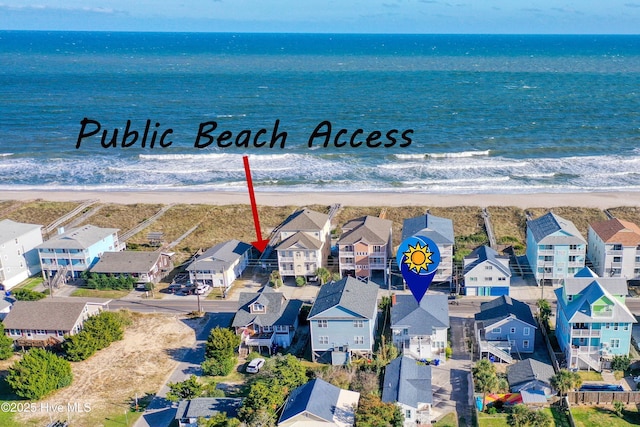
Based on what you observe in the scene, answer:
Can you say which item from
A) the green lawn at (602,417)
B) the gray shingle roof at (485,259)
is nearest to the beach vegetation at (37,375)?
the gray shingle roof at (485,259)

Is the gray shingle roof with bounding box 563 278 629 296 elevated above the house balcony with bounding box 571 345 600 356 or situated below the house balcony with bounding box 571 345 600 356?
above

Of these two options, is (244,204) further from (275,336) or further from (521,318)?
(521,318)

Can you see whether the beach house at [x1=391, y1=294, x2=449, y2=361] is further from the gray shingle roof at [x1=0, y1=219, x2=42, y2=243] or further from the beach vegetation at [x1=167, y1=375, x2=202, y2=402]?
the gray shingle roof at [x1=0, y1=219, x2=42, y2=243]

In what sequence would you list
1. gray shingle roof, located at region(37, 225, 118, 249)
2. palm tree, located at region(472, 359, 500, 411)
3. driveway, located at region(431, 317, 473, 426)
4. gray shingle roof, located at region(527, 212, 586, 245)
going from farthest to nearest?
gray shingle roof, located at region(37, 225, 118, 249) < gray shingle roof, located at region(527, 212, 586, 245) < palm tree, located at region(472, 359, 500, 411) < driveway, located at region(431, 317, 473, 426)

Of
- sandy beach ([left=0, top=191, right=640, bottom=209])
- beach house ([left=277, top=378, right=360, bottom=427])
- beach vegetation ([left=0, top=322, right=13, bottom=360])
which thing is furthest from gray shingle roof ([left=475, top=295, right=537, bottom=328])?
beach vegetation ([left=0, top=322, right=13, bottom=360])

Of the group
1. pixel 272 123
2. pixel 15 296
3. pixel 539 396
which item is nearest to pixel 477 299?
pixel 539 396

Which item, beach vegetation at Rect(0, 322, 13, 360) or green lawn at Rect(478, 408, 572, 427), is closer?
green lawn at Rect(478, 408, 572, 427)
